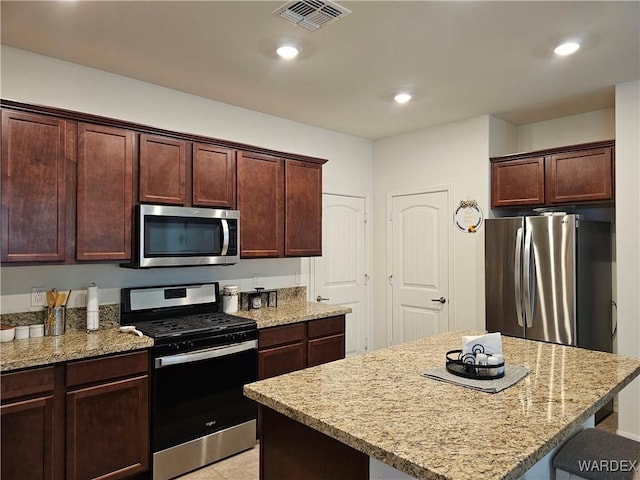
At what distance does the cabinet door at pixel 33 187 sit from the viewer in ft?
7.79

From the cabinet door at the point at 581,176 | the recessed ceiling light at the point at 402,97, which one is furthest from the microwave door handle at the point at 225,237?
the cabinet door at the point at 581,176

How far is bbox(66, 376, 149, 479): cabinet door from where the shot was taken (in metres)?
2.34

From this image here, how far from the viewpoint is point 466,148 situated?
4.28 m

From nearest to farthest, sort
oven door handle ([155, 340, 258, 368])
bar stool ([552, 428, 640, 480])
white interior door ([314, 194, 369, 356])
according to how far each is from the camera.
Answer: bar stool ([552, 428, 640, 480]) < oven door handle ([155, 340, 258, 368]) < white interior door ([314, 194, 369, 356])

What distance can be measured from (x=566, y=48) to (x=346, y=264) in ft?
9.59

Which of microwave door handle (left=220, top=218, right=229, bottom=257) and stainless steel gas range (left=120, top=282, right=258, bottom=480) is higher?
microwave door handle (left=220, top=218, right=229, bottom=257)

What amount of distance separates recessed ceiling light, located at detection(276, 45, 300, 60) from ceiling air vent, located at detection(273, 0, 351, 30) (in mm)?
295

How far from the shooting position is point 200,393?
281cm

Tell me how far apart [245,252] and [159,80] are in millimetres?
1470

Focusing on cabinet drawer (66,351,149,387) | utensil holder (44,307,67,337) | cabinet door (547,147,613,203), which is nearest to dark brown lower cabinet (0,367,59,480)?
cabinet drawer (66,351,149,387)

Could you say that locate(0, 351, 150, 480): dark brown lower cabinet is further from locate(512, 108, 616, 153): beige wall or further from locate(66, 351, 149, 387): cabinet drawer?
locate(512, 108, 616, 153): beige wall

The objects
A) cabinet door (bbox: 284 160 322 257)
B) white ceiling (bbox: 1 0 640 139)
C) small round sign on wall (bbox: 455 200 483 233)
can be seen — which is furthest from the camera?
small round sign on wall (bbox: 455 200 483 233)

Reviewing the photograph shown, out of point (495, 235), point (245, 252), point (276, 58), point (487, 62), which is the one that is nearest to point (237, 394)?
point (245, 252)

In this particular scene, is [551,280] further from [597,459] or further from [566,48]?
[597,459]
